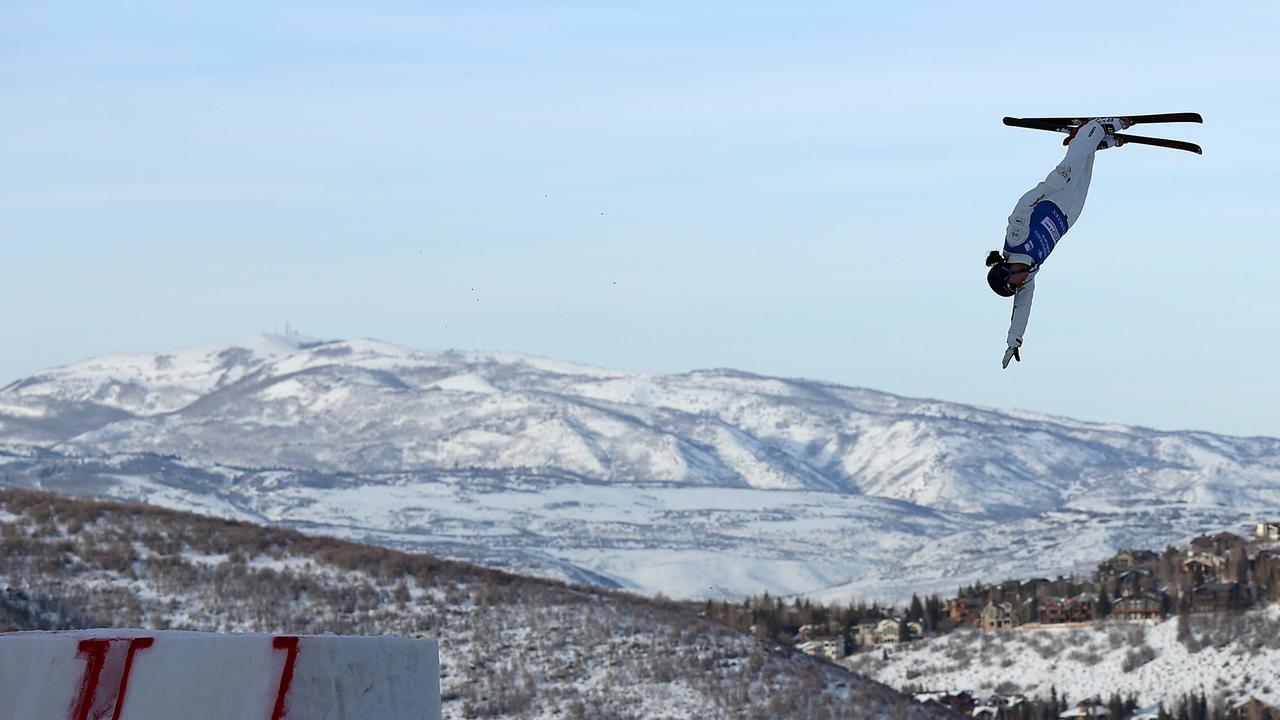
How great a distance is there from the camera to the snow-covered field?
7018 inches

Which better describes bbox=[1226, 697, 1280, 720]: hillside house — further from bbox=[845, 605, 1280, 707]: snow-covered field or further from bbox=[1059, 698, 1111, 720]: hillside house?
bbox=[1059, 698, 1111, 720]: hillside house

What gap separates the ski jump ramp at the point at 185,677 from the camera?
10.6m

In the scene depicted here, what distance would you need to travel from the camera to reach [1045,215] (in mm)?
16953

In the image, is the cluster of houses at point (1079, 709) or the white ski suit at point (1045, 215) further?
the cluster of houses at point (1079, 709)

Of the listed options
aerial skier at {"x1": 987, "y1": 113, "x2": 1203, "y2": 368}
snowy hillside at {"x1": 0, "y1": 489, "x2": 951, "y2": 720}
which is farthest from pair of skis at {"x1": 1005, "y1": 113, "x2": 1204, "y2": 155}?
snowy hillside at {"x1": 0, "y1": 489, "x2": 951, "y2": 720}

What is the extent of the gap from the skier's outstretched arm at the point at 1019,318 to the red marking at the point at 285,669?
8146 millimetres

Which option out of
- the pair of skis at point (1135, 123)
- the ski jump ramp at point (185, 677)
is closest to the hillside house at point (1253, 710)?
the pair of skis at point (1135, 123)

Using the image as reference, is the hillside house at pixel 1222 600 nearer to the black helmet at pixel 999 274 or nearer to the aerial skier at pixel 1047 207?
→ the aerial skier at pixel 1047 207

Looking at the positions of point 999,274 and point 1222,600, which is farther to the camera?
point 1222,600

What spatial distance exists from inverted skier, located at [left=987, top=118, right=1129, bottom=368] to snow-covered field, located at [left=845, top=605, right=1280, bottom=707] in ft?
531

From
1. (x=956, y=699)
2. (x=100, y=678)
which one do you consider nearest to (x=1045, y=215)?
(x=100, y=678)

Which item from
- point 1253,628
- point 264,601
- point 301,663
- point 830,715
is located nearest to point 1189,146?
point 301,663

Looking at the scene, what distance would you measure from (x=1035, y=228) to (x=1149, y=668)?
178 metres

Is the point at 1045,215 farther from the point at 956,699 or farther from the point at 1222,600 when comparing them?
the point at 1222,600
